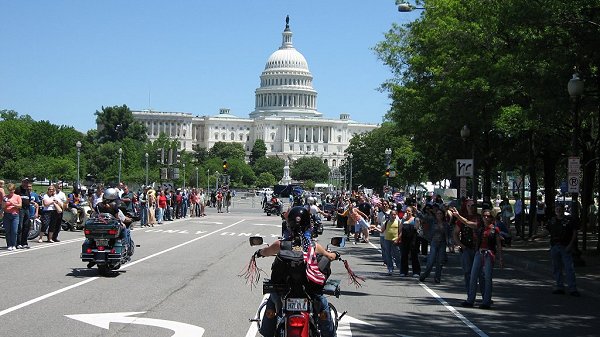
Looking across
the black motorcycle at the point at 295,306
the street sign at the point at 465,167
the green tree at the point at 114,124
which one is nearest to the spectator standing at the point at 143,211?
the street sign at the point at 465,167

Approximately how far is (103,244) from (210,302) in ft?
13.3

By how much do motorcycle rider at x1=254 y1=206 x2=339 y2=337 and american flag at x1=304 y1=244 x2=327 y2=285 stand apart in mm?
55

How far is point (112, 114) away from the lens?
552 feet

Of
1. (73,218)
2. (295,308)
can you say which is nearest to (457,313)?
(295,308)

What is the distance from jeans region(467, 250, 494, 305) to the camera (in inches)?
597

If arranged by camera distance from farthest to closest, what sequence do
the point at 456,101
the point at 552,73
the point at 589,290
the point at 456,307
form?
1. the point at 456,101
2. the point at 552,73
3. the point at 589,290
4. the point at 456,307

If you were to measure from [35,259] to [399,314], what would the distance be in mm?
10218

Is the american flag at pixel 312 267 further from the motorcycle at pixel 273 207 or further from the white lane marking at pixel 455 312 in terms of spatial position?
the motorcycle at pixel 273 207

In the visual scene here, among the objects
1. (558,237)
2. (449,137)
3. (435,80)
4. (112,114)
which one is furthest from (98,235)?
(112,114)

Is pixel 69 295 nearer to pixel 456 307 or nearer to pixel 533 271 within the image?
pixel 456 307

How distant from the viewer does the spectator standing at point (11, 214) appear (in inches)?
893

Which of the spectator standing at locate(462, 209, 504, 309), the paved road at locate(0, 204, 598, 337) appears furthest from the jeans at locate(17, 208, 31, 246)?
the spectator standing at locate(462, 209, 504, 309)

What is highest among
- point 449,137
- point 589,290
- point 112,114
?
point 112,114

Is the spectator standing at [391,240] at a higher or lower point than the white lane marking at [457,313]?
higher
